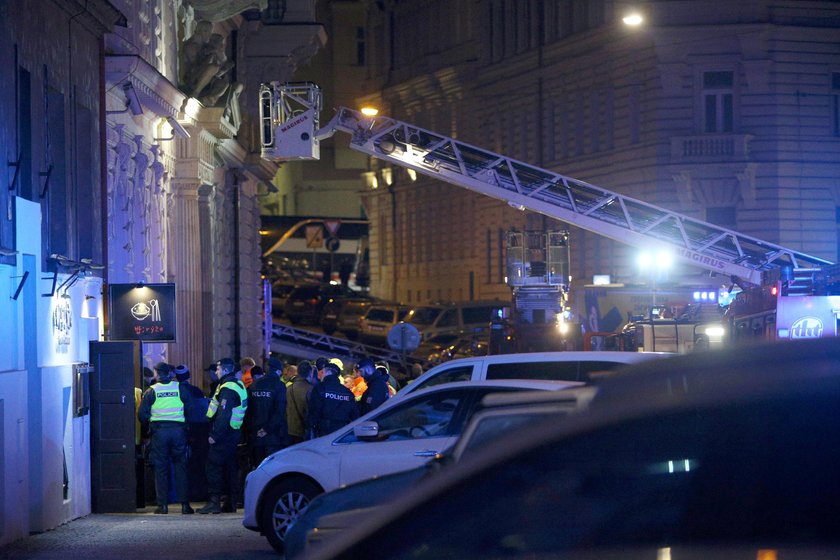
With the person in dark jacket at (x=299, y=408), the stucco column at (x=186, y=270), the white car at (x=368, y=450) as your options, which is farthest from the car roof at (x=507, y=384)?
the stucco column at (x=186, y=270)

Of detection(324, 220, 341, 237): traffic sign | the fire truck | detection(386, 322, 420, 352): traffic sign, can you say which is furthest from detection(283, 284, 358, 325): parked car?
detection(386, 322, 420, 352): traffic sign

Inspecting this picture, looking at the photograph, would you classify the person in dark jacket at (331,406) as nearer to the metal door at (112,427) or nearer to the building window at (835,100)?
the metal door at (112,427)

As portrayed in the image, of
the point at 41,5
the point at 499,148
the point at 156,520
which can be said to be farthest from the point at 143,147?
the point at 499,148

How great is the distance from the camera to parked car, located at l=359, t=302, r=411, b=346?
49188 millimetres

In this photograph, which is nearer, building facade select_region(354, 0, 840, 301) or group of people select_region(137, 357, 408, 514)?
group of people select_region(137, 357, 408, 514)

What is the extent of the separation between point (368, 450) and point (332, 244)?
195 feet

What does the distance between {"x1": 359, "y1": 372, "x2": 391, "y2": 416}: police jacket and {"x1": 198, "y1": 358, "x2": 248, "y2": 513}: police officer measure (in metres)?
1.56

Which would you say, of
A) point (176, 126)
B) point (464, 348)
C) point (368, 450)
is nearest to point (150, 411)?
point (368, 450)

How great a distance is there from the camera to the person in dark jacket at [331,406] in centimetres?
1694

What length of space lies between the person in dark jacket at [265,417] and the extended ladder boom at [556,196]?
41.6 feet

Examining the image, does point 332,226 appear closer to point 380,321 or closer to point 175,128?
point 380,321

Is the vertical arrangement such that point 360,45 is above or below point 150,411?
above

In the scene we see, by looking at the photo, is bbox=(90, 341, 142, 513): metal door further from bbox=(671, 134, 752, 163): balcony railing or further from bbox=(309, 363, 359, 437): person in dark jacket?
bbox=(671, 134, 752, 163): balcony railing

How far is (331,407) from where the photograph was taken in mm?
17000
